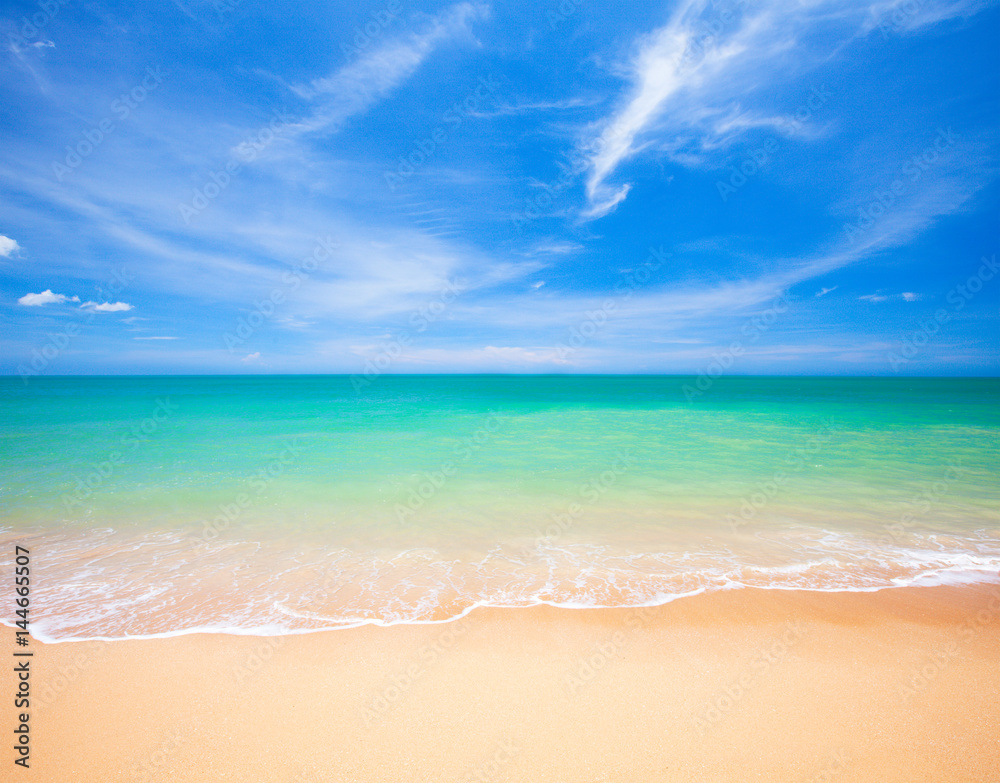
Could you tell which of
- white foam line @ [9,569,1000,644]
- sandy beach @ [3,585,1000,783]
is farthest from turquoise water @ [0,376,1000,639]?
sandy beach @ [3,585,1000,783]

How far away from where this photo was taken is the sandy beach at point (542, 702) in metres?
2.68

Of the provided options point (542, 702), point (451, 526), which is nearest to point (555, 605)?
point (542, 702)

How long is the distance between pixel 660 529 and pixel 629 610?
2763 mm

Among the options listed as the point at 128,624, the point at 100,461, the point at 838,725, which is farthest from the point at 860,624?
the point at 100,461

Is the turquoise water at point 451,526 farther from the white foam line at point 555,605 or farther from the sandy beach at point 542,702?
the sandy beach at point 542,702

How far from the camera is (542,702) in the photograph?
3.20m

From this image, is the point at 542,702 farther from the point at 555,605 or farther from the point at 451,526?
the point at 451,526

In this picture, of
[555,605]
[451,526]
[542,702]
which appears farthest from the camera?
[451,526]

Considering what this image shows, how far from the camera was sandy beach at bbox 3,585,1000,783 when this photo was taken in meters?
2.68

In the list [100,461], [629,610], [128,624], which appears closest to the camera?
[128,624]

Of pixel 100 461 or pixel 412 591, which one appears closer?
pixel 412 591

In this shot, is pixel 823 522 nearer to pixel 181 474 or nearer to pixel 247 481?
pixel 247 481

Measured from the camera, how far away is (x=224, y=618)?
4.41 meters

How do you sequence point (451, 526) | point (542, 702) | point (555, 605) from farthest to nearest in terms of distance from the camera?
1. point (451, 526)
2. point (555, 605)
3. point (542, 702)
